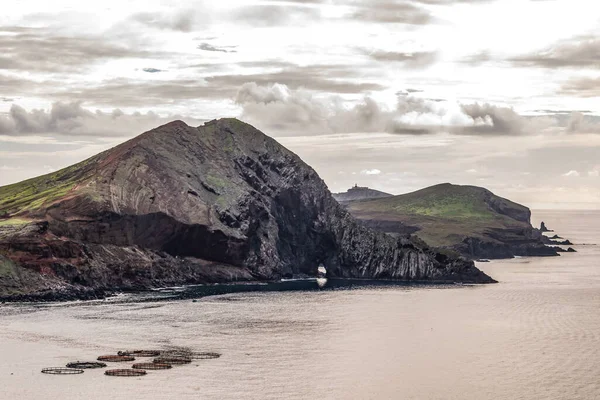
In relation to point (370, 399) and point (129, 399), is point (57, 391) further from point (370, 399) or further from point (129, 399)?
point (370, 399)

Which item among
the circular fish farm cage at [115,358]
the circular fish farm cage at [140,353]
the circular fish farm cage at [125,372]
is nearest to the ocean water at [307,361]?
the circular fish farm cage at [125,372]

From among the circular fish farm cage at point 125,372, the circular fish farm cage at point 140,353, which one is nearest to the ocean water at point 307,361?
the circular fish farm cage at point 125,372

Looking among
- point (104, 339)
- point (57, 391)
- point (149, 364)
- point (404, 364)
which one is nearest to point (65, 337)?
point (104, 339)

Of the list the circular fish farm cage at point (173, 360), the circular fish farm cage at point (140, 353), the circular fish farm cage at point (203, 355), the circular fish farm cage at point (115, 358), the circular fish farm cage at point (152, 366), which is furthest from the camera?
the circular fish farm cage at point (140, 353)

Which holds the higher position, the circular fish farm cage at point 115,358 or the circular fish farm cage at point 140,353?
the circular fish farm cage at point 140,353

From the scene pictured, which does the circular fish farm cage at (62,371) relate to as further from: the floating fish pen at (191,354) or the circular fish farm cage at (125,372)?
the floating fish pen at (191,354)

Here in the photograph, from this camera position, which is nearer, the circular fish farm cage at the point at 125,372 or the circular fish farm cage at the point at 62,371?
the circular fish farm cage at the point at 125,372

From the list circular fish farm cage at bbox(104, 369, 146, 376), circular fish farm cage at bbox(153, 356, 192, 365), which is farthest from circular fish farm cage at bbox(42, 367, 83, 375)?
circular fish farm cage at bbox(153, 356, 192, 365)

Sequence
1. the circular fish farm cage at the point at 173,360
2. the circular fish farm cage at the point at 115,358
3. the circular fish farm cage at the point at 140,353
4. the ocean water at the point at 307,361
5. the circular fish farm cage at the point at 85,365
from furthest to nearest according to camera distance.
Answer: the circular fish farm cage at the point at 140,353 < the circular fish farm cage at the point at 115,358 < the circular fish farm cage at the point at 173,360 < the circular fish farm cage at the point at 85,365 < the ocean water at the point at 307,361

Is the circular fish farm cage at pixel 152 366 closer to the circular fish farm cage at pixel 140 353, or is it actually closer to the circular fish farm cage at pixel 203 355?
the circular fish farm cage at pixel 203 355

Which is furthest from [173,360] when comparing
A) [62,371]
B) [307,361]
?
[307,361]
